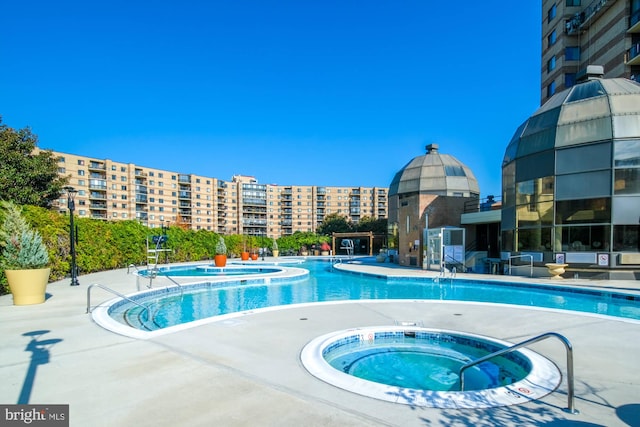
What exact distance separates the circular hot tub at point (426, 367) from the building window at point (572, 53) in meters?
34.2

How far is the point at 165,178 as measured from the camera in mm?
83688

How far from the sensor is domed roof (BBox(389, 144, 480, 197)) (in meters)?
28.1

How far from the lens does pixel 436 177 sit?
28359mm

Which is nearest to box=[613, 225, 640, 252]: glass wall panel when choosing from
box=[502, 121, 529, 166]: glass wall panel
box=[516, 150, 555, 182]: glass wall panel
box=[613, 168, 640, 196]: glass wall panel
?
box=[613, 168, 640, 196]: glass wall panel

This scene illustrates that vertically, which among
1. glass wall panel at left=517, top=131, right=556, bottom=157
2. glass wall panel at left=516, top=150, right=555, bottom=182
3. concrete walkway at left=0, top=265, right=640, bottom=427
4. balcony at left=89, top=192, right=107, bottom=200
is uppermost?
balcony at left=89, top=192, right=107, bottom=200

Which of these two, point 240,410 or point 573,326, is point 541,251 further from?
point 240,410

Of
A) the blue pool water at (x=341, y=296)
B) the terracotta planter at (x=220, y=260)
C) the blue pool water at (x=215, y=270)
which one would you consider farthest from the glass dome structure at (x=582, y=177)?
the terracotta planter at (x=220, y=260)

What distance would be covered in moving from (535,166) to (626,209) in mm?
4122

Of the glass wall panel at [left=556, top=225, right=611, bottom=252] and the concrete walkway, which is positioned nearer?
the concrete walkway

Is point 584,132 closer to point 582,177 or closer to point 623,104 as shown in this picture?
point 623,104

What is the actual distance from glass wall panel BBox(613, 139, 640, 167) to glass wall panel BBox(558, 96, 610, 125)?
1591mm

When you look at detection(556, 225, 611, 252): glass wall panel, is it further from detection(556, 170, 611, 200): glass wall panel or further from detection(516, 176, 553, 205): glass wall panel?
detection(516, 176, 553, 205): glass wall panel

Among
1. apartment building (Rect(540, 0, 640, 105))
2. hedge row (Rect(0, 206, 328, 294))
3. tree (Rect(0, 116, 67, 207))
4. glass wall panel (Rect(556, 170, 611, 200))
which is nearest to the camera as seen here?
hedge row (Rect(0, 206, 328, 294))

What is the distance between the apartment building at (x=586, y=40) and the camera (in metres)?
24.2
